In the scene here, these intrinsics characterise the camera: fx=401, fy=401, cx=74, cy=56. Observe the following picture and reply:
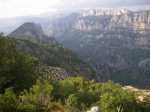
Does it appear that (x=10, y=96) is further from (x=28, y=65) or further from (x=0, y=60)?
(x=28, y=65)

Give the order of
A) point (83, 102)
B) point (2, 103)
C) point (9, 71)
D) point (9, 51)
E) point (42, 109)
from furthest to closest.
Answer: point (9, 51)
point (9, 71)
point (83, 102)
point (42, 109)
point (2, 103)

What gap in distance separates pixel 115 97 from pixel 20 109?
1643 centimetres

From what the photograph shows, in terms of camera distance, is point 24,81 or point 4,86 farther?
point 24,81

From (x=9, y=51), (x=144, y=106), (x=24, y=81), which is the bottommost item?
(x=144, y=106)

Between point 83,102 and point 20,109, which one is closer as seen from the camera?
point 20,109

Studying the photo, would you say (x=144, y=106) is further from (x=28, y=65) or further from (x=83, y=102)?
(x=28, y=65)

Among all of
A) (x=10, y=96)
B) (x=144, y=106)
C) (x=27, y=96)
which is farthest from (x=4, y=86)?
(x=144, y=106)

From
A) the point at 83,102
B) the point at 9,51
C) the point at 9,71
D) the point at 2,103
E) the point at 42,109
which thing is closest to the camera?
the point at 2,103

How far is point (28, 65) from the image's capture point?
67250 mm

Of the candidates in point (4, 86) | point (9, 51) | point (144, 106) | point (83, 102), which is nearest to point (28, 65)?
point (9, 51)

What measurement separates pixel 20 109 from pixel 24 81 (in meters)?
18.1

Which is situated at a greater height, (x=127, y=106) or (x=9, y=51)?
(x=9, y=51)

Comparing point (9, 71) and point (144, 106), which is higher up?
point (9, 71)

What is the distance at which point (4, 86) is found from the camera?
192 ft
